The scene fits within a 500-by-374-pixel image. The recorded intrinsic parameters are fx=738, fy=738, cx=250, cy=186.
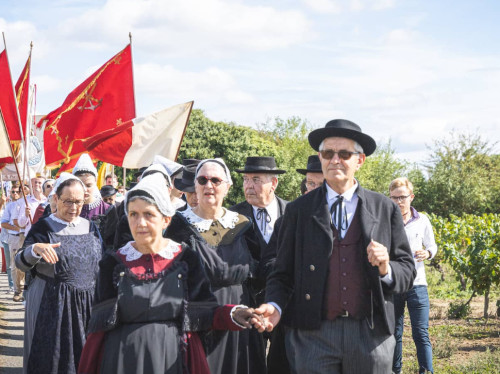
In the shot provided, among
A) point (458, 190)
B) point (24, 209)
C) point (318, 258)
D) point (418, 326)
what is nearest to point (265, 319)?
point (318, 258)

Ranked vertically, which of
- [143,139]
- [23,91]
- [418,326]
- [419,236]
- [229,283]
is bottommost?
[418,326]

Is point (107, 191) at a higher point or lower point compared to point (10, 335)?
higher

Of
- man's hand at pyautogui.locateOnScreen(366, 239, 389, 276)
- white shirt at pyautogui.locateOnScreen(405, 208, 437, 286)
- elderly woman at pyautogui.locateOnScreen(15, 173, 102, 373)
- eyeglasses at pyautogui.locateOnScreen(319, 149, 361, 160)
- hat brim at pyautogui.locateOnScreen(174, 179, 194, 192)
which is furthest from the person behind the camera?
white shirt at pyautogui.locateOnScreen(405, 208, 437, 286)

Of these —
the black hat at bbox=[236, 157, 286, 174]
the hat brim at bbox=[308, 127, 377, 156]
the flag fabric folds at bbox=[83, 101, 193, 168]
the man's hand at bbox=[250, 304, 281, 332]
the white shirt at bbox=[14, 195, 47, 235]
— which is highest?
the flag fabric folds at bbox=[83, 101, 193, 168]

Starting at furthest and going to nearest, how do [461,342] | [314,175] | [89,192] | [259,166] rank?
[461,342]
[89,192]
[314,175]
[259,166]

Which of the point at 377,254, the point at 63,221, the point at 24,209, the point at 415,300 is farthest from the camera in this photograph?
the point at 24,209

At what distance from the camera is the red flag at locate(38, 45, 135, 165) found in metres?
11.7

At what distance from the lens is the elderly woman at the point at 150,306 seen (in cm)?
413

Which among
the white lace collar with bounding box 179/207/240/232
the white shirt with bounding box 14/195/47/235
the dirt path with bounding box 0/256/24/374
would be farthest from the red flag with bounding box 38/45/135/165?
the white lace collar with bounding box 179/207/240/232

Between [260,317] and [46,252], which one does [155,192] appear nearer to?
[260,317]

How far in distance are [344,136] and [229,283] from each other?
5.00ft

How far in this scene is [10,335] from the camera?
33.7ft

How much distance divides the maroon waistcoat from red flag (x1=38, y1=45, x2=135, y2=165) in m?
8.03

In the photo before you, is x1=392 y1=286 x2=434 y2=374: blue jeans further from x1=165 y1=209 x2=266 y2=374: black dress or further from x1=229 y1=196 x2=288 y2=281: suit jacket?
x1=165 y1=209 x2=266 y2=374: black dress
